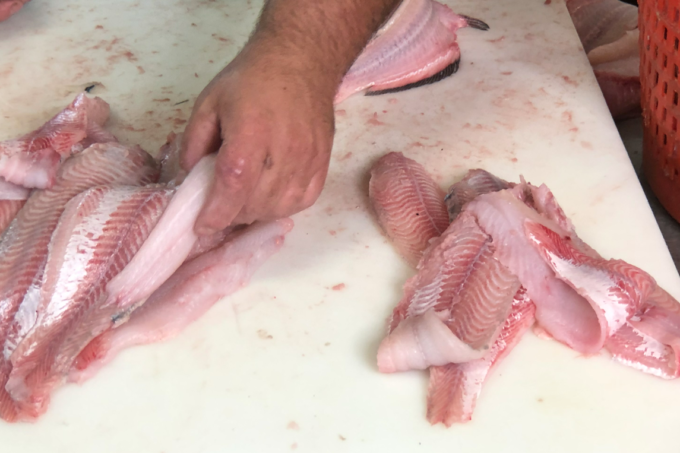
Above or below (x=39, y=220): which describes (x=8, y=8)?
above

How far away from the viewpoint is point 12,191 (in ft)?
5.29

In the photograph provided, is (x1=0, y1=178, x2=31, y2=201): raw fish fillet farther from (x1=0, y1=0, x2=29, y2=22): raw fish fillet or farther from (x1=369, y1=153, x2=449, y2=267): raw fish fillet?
(x1=0, y1=0, x2=29, y2=22): raw fish fillet

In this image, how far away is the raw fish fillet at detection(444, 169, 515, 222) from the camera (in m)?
1.62

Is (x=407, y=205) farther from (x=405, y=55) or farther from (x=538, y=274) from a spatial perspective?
(x=405, y=55)

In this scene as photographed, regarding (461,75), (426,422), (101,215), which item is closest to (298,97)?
(101,215)

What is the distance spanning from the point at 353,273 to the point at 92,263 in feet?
2.21

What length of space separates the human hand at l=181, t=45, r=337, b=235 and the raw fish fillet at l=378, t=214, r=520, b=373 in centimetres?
37

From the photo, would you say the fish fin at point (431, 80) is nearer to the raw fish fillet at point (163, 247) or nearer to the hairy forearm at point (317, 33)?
the hairy forearm at point (317, 33)

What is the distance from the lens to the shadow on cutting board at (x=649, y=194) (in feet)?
6.13

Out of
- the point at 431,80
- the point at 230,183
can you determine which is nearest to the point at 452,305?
the point at 230,183

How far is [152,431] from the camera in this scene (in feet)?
4.22

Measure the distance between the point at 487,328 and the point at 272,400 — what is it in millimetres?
535

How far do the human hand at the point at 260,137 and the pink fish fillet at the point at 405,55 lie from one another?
1.96 ft

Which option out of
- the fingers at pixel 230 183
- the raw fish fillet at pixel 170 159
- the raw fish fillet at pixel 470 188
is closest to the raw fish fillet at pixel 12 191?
the raw fish fillet at pixel 170 159
